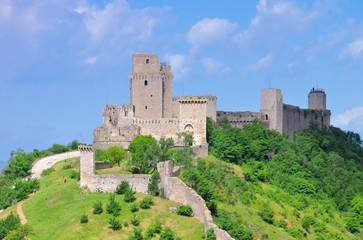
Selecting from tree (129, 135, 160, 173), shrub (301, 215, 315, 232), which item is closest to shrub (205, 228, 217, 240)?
tree (129, 135, 160, 173)

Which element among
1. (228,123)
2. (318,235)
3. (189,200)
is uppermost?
(228,123)

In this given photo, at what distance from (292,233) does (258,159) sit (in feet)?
64.5

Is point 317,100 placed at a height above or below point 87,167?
above

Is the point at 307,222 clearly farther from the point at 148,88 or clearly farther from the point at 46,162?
the point at 46,162

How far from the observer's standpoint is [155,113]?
76.1m

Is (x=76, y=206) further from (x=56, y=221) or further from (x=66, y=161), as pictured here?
(x=66, y=161)

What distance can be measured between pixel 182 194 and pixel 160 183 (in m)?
2.27

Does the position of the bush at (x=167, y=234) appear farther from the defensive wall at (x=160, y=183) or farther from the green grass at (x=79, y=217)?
the defensive wall at (x=160, y=183)

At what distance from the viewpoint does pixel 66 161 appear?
77000mm

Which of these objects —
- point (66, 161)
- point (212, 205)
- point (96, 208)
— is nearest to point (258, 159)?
point (66, 161)

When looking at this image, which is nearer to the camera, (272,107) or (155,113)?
(155,113)

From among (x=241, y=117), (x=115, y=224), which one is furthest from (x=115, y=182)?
(x=241, y=117)

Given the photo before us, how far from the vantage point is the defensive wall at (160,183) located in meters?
51.2

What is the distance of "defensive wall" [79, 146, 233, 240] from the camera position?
51219mm
